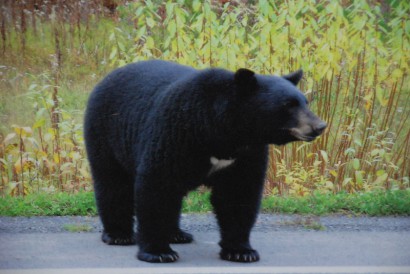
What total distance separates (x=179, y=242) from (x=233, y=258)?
64cm

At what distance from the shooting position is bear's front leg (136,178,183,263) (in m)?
4.21

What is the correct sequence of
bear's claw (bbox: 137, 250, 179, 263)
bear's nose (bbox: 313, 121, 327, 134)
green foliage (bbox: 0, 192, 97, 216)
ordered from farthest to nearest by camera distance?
green foliage (bbox: 0, 192, 97, 216) < bear's claw (bbox: 137, 250, 179, 263) < bear's nose (bbox: 313, 121, 327, 134)

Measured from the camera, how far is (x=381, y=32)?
755 cm

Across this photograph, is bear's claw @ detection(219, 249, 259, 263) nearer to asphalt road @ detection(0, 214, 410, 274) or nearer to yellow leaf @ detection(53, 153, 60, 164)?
asphalt road @ detection(0, 214, 410, 274)

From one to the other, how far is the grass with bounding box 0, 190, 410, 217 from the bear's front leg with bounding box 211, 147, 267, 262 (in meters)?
1.25

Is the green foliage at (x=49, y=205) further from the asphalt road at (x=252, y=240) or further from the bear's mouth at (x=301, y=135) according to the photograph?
the bear's mouth at (x=301, y=135)

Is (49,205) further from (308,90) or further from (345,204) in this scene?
(308,90)

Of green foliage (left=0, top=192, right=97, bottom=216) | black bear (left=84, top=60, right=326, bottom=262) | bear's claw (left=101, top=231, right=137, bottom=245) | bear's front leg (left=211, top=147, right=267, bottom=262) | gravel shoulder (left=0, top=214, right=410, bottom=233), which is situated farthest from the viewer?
green foliage (left=0, top=192, right=97, bottom=216)

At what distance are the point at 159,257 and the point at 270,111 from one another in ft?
3.46

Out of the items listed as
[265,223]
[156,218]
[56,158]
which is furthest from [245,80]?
[56,158]

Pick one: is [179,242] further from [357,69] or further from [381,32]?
[381,32]

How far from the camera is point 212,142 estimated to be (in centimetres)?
419

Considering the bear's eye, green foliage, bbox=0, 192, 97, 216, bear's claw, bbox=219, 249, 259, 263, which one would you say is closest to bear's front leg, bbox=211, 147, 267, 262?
bear's claw, bbox=219, 249, 259, 263

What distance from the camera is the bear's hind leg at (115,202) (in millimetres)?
4828
